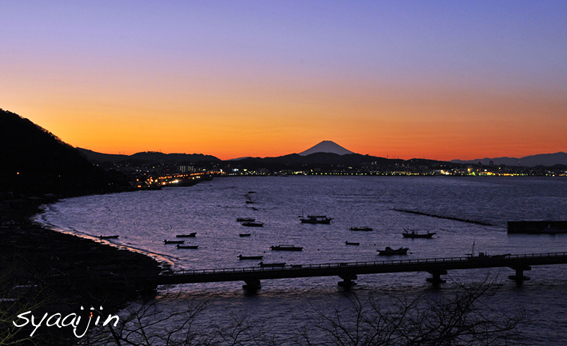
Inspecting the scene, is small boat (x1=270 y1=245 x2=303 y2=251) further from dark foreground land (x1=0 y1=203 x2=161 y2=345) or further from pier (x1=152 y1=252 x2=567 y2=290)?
pier (x1=152 y1=252 x2=567 y2=290)

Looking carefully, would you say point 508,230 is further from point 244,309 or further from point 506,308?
point 244,309

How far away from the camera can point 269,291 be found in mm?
31469

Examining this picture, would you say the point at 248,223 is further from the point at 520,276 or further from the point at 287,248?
the point at 520,276

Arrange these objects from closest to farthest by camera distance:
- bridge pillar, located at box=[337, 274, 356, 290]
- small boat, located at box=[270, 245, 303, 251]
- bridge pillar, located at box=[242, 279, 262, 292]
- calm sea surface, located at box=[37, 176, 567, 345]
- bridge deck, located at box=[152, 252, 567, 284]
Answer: calm sea surface, located at box=[37, 176, 567, 345], bridge deck, located at box=[152, 252, 567, 284], bridge pillar, located at box=[242, 279, 262, 292], bridge pillar, located at box=[337, 274, 356, 290], small boat, located at box=[270, 245, 303, 251]

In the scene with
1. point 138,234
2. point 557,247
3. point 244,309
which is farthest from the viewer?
point 138,234

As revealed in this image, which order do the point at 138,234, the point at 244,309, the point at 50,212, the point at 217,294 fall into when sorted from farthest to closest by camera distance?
1. the point at 50,212
2. the point at 138,234
3. the point at 217,294
4. the point at 244,309

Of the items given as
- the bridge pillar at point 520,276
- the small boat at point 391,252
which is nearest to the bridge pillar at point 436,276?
the bridge pillar at point 520,276

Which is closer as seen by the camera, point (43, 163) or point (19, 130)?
point (43, 163)

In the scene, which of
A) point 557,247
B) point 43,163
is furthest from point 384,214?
point 43,163

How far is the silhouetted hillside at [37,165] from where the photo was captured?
114m

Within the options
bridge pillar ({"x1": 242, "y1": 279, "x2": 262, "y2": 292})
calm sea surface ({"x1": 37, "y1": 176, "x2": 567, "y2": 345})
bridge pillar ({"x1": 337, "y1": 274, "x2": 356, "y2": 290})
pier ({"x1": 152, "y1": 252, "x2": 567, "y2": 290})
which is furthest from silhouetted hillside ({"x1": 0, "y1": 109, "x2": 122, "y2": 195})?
bridge pillar ({"x1": 337, "y1": 274, "x2": 356, "y2": 290})

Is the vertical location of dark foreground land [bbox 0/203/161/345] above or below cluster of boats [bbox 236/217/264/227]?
above

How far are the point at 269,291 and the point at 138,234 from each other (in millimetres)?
34819

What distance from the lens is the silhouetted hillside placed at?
114188mm
